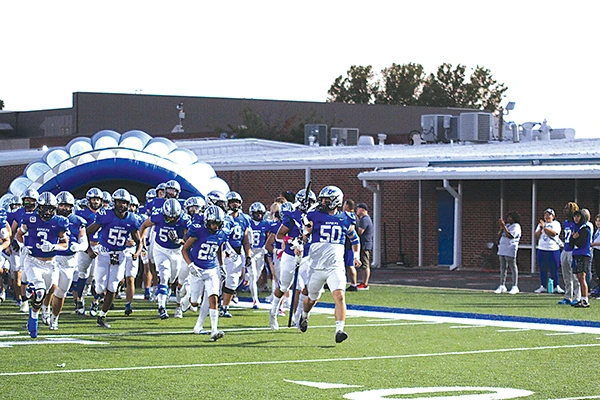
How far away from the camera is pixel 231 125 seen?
2699 inches

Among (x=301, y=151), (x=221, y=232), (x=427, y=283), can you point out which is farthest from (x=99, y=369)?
(x=301, y=151)

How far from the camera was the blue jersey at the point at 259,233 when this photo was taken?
1969cm

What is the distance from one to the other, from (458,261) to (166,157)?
348 inches

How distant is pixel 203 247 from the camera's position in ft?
48.6

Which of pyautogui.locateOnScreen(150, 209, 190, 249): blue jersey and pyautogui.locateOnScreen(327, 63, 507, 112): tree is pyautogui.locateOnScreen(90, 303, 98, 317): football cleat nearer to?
pyautogui.locateOnScreen(150, 209, 190, 249): blue jersey

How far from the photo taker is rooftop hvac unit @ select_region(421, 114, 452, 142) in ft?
139

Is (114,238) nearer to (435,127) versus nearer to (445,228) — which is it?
(445,228)

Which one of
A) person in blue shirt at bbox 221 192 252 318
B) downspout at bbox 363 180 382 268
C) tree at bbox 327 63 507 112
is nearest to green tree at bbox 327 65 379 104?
tree at bbox 327 63 507 112

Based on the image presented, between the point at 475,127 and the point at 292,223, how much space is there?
26101 millimetres

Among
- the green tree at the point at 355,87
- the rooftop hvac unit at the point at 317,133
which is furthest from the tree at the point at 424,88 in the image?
the rooftop hvac unit at the point at 317,133

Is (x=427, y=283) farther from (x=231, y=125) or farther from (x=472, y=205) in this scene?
(x=231, y=125)

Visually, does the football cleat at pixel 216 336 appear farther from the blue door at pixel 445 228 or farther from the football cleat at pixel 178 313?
the blue door at pixel 445 228

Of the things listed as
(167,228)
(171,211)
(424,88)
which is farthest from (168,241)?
(424,88)

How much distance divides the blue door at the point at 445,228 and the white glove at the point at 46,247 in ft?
59.8
